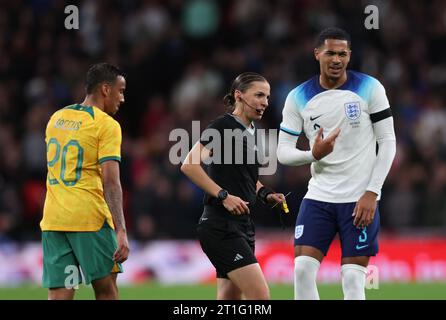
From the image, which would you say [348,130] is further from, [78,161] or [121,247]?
[78,161]

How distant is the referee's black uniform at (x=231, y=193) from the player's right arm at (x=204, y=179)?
0.08 m

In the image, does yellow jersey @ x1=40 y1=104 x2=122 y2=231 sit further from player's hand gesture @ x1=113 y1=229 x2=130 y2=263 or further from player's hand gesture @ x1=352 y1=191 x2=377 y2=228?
player's hand gesture @ x1=352 y1=191 x2=377 y2=228

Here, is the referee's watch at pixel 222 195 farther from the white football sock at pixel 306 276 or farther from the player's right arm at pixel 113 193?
the white football sock at pixel 306 276

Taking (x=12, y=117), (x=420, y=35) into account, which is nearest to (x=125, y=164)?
(x=12, y=117)

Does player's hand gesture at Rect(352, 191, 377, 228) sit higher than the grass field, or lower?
higher

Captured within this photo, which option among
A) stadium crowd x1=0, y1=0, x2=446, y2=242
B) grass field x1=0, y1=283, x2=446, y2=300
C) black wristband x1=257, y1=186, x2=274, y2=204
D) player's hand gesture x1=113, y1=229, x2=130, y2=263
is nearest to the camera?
player's hand gesture x1=113, y1=229, x2=130, y2=263

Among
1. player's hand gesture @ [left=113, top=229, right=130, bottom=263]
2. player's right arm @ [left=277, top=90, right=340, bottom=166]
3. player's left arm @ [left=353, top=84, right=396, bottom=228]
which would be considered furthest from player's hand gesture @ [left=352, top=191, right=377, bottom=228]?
player's hand gesture @ [left=113, top=229, right=130, bottom=263]

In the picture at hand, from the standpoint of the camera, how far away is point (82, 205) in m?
7.05

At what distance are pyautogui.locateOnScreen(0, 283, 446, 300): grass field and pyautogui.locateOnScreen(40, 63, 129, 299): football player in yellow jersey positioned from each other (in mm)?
4453

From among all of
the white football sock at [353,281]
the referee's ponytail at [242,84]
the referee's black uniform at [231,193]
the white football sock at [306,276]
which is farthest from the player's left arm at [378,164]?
the referee's ponytail at [242,84]

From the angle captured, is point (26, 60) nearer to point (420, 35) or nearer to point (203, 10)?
point (203, 10)

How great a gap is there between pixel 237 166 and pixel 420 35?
37.5 ft

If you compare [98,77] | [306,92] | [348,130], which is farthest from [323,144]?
[98,77]

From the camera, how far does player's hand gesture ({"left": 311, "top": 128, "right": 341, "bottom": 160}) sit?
23.0 ft
